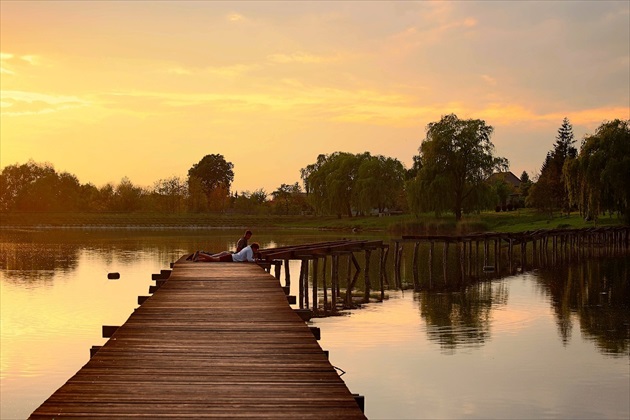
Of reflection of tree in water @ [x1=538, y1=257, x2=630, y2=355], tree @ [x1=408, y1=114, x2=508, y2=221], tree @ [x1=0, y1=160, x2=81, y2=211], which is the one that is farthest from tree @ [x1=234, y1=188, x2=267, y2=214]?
reflection of tree in water @ [x1=538, y1=257, x2=630, y2=355]

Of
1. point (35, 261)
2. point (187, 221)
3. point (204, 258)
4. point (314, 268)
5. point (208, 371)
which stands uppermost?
Result: point (187, 221)

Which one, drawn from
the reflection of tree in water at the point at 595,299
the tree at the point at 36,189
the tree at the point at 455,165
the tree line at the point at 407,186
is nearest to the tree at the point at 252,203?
the tree line at the point at 407,186

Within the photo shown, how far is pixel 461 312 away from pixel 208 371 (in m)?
18.2

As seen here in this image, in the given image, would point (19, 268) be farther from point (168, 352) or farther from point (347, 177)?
point (347, 177)

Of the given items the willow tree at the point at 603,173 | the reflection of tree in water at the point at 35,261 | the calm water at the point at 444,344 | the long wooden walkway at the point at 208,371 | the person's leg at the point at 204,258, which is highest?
the willow tree at the point at 603,173

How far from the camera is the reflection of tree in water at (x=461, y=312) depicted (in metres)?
20.9

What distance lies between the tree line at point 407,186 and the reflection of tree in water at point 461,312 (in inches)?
1059

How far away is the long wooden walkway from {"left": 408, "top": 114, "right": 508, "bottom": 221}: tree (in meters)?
58.2

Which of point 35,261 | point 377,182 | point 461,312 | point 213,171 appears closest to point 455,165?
point 377,182

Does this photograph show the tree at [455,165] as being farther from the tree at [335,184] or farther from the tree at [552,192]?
the tree at [335,184]

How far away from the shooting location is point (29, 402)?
14.4 metres

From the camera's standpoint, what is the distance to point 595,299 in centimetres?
2911

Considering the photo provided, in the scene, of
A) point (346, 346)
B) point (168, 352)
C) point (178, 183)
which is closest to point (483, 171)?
point (346, 346)

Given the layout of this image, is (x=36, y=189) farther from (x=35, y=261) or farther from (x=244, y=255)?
(x=244, y=255)
